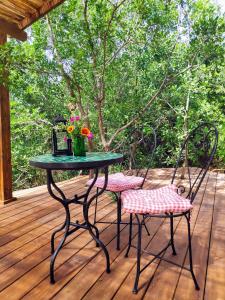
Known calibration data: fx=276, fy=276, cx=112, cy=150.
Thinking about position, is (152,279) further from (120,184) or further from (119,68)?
(119,68)

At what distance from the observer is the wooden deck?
1.55m

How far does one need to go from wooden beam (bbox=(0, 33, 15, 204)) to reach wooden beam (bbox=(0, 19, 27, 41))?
0.07m

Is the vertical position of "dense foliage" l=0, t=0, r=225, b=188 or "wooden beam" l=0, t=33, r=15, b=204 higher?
"dense foliage" l=0, t=0, r=225, b=188

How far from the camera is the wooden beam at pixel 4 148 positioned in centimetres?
317

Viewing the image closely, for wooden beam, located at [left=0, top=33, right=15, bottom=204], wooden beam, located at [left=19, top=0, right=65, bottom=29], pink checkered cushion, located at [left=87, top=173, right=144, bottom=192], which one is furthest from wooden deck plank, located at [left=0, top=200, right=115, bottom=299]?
wooden beam, located at [left=19, top=0, right=65, bottom=29]

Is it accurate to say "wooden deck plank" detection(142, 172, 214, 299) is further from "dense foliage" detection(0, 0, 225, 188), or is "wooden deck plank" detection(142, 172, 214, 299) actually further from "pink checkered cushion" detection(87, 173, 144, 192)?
"dense foliage" detection(0, 0, 225, 188)

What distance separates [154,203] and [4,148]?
7.33 ft

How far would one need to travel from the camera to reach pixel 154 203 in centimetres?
162

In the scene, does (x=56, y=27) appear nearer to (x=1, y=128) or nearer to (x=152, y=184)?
(x=1, y=128)

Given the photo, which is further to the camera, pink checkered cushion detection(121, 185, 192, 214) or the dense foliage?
the dense foliage

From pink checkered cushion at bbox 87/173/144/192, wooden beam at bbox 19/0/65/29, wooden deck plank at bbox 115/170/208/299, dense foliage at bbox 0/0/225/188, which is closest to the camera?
wooden deck plank at bbox 115/170/208/299

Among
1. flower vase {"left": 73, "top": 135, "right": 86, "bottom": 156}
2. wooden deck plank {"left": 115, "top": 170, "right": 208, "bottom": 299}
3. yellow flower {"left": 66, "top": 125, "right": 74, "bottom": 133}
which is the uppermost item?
yellow flower {"left": 66, "top": 125, "right": 74, "bottom": 133}

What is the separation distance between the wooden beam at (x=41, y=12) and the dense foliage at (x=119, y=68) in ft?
0.60

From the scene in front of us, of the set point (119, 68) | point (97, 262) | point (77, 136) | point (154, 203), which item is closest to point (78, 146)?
point (77, 136)
